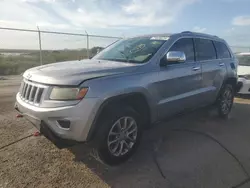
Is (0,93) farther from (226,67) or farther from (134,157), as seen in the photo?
(226,67)

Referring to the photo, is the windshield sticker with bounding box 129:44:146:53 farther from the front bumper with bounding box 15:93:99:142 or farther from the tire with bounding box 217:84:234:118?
the tire with bounding box 217:84:234:118

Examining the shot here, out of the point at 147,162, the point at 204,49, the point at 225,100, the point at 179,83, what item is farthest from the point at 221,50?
the point at 147,162

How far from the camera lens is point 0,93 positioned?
7.77 meters

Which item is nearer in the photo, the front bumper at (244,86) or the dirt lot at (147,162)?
the dirt lot at (147,162)

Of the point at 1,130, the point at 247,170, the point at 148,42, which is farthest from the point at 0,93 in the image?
the point at 247,170

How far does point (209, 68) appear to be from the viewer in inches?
200

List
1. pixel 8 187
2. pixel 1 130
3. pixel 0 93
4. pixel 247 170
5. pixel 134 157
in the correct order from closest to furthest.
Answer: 1. pixel 8 187
2. pixel 247 170
3. pixel 134 157
4. pixel 1 130
5. pixel 0 93

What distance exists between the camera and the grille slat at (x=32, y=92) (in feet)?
10.3

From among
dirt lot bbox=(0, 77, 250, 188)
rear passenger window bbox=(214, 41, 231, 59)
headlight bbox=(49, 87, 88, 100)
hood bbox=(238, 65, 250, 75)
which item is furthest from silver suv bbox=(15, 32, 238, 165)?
hood bbox=(238, 65, 250, 75)

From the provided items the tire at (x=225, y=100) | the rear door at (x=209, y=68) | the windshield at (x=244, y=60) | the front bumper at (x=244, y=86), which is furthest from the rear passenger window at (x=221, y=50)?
the windshield at (x=244, y=60)

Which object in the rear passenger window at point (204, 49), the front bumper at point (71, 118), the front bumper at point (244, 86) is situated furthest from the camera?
the front bumper at point (244, 86)

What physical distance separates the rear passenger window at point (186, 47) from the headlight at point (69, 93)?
194 centimetres

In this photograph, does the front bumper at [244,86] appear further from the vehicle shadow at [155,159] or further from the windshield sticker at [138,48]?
the windshield sticker at [138,48]

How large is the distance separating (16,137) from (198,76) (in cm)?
332
